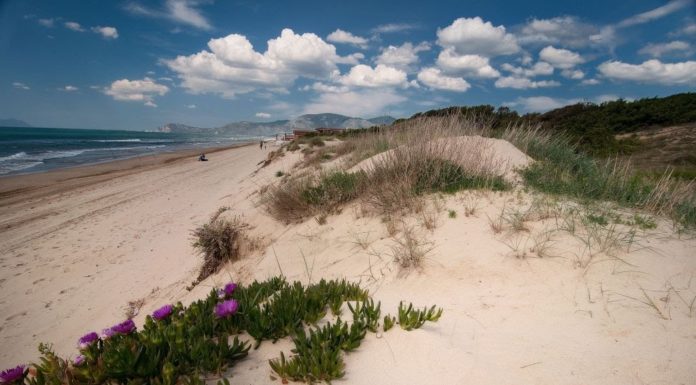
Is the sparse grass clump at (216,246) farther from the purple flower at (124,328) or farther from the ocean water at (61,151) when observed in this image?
the ocean water at (61,151)

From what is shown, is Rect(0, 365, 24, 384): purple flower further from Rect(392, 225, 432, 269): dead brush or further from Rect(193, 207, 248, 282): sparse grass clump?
Rect(193, 207, 248, 282): sparse grass clump

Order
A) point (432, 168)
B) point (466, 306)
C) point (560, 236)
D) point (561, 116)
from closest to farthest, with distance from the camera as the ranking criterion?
1. point (466, 306)
2. point (560, 236)
3. point (432, 168)
4. point (561, 116)

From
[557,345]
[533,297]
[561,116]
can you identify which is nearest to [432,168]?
[533,297]

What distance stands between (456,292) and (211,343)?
6.61ft

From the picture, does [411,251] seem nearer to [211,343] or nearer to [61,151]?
[211,343]

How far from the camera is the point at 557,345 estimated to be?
2088 millimetres

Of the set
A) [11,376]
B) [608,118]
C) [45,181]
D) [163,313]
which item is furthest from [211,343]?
[45,181]

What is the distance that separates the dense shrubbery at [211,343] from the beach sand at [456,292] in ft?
0.39

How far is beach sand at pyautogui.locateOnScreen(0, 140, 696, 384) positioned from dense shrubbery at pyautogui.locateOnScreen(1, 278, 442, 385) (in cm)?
12

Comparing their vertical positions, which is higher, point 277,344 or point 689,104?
point 689,104

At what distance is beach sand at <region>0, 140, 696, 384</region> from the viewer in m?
1.96

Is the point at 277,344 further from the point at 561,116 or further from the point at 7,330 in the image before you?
the point at 561,116

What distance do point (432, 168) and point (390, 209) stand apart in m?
1.13

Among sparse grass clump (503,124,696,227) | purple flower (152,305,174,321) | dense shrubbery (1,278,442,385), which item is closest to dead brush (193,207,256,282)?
dense shrubbery (1,278,442,385)
